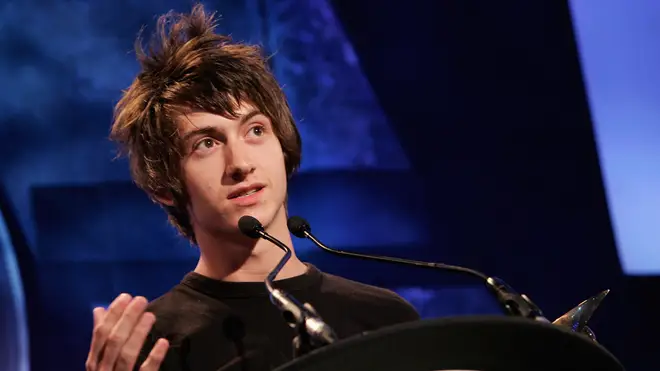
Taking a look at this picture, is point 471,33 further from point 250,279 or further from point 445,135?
point 250,279

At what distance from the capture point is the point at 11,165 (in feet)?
8.67

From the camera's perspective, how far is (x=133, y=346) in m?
1.23

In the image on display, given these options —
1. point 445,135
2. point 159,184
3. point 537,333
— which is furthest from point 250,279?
point 445,135

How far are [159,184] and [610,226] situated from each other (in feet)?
4.92

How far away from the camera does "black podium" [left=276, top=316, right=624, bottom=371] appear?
2.52 feet

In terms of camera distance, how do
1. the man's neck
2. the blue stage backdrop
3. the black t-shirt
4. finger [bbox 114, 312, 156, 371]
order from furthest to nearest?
the blue stage backdrop
the man's neck
the black t-shirt
finger [bbox 114, 312, 156, 371]

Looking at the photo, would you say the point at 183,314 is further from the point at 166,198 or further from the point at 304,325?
the point at 304,325

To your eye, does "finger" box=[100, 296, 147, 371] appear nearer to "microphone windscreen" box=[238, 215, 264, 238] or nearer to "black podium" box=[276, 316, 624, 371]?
"microphone windscreen" box=[238, 215, 264, 238]

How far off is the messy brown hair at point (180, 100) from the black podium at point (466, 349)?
2.76 ft

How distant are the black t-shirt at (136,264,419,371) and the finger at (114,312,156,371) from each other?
0.16 metres

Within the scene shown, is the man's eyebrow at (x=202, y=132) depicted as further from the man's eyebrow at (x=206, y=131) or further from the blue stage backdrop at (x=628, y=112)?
the blue stage backdrop at (x=628, y=112)

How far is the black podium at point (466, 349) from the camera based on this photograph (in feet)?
2.52

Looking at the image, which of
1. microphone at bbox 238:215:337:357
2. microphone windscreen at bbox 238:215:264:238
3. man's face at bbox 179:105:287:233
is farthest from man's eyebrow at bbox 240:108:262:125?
microphone at bbox 238:215:337:357

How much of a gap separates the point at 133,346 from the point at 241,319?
0.95 feet
